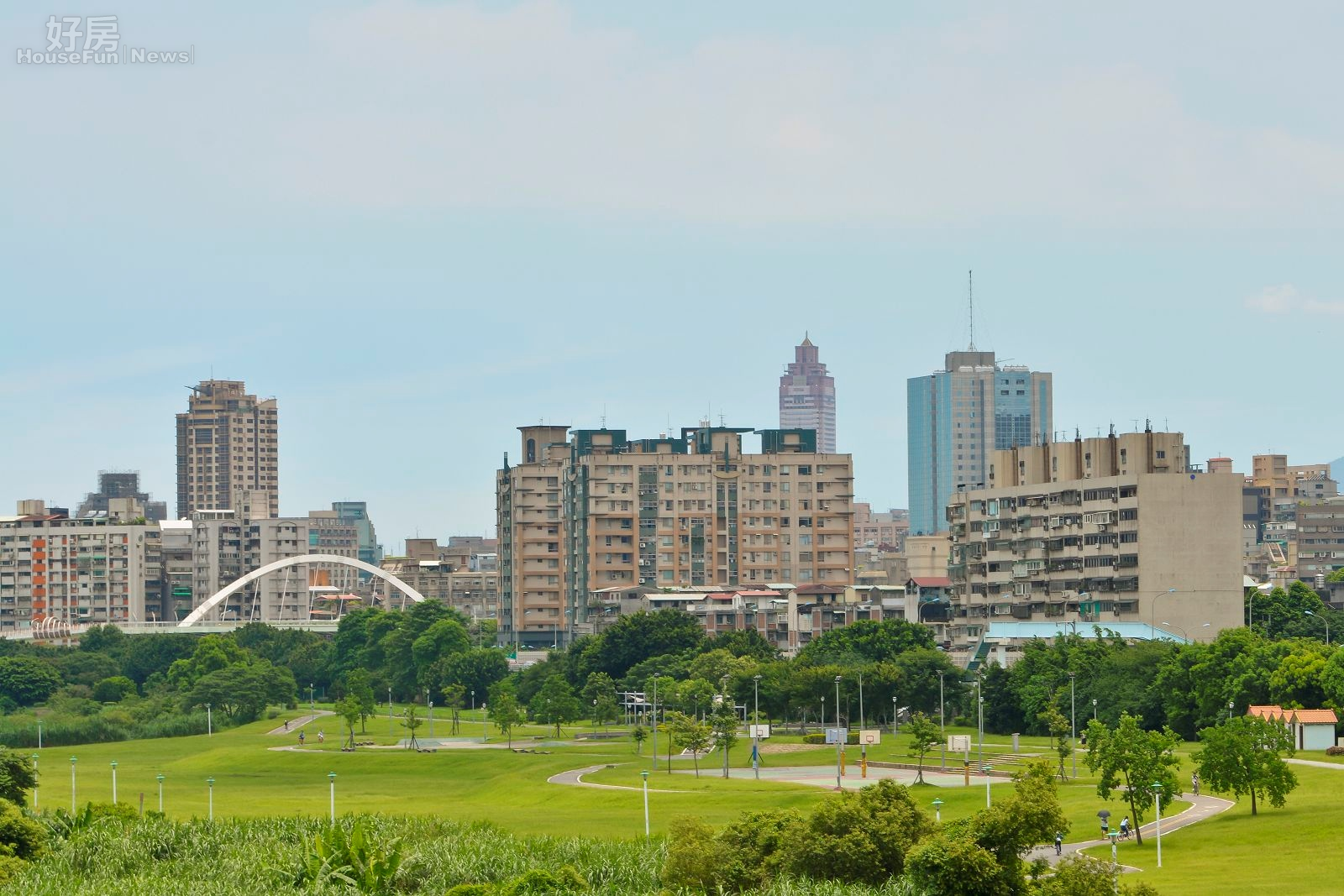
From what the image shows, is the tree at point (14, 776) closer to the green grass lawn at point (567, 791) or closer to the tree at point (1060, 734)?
the green grass lawn at point (567, 791)

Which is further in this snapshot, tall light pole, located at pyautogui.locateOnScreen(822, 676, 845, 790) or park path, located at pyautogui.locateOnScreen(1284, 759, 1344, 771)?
tall light pole, located at pyautogui.locateOnScreen(822, 676, 845, 790)

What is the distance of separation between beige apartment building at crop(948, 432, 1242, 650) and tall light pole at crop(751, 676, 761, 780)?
82.3 ft

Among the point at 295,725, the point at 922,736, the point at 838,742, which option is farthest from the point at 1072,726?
the point at 295,725

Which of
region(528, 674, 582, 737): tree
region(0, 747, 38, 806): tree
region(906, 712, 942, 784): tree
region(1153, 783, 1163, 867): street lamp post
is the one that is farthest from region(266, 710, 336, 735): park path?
region(1153, 783, 1163, 867): street lamp post

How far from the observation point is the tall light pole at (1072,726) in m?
117

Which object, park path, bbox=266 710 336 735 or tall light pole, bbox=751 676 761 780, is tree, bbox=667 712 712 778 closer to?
tall light pole, bbox=751 676 761 780

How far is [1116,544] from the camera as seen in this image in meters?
175

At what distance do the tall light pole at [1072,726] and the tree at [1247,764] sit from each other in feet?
74.0

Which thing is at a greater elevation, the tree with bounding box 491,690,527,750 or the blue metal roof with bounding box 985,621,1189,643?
the blue metal roof with bounding box 985,621,1189,643

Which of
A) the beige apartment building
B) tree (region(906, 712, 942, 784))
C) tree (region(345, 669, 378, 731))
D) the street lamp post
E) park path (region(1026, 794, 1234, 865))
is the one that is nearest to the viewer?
the street lamp post

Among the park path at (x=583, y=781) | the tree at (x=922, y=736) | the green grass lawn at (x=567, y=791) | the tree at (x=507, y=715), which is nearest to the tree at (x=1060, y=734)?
the green grass lawn at (x=567, y=791)

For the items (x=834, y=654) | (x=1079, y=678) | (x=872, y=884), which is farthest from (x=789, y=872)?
(x=834, y=654)

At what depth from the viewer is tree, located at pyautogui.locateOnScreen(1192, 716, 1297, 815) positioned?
8912 centimetres

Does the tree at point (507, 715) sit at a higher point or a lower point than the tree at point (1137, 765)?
lower
